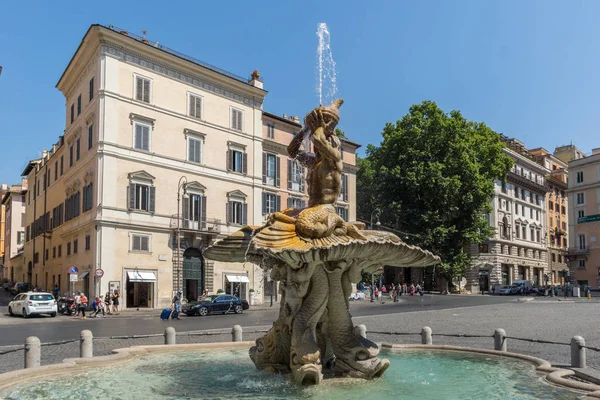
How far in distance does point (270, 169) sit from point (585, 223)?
153 ft

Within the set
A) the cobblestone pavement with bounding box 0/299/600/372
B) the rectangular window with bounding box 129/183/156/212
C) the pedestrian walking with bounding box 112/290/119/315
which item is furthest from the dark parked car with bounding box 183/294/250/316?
the cobblestone pavement with bounding box 0/299/600/372

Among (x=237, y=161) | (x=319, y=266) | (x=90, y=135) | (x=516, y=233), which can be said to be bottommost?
(x=319, y=266)

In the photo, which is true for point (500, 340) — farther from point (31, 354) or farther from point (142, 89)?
point (142, 89)

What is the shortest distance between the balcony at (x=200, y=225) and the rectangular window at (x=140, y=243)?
190 cm

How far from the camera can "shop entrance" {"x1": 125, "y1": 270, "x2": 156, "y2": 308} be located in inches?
1309

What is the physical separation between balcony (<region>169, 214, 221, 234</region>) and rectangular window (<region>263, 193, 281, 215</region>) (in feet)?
16.3

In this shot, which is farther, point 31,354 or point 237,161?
point 237,161

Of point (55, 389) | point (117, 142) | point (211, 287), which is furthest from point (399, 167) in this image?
point (55, 389)

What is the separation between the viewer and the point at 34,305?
2809 centimetres

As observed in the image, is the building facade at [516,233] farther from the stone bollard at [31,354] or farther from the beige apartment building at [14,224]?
the beige apartment building at [14,224]

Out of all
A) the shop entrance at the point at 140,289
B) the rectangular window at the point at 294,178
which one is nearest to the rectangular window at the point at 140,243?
the shop entrance at the point at 140,289

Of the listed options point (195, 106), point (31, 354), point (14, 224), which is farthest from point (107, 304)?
point (14, 224)

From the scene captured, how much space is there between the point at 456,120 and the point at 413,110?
4.12 metres

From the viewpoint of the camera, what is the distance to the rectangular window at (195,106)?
37.8m
